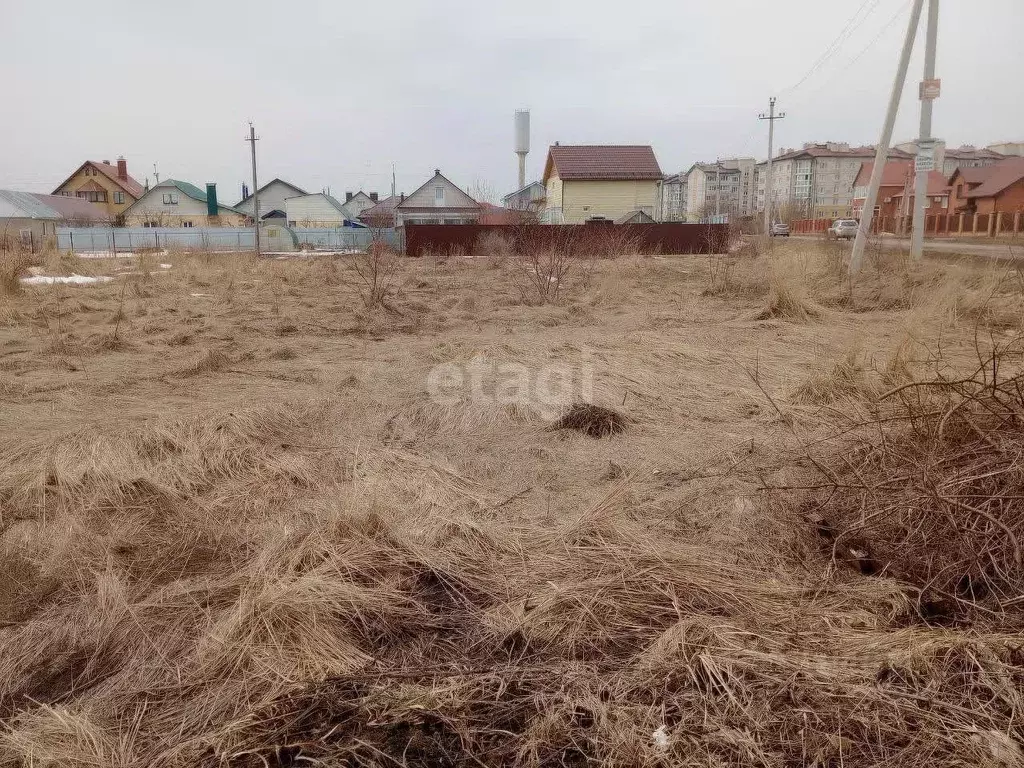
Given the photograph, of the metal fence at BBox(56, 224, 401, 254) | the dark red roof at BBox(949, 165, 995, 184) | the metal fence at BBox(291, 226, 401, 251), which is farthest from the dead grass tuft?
the dark red roof at BBox(949, 165, 995, 184)

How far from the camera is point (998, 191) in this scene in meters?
44.2

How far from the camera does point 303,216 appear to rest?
5775cm

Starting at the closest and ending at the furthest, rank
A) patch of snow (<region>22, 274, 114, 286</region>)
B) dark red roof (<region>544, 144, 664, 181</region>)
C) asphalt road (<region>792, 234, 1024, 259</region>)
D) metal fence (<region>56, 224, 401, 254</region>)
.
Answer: patch of snow (<region>22, 274, 114, 286</region>) → asphalt road (<region>792, 234, 1024, 259</region>) → metal fence (<region>56, 224, 401, 254</region>) → dark red roof (<region>544, 144, 664, 181</region>)

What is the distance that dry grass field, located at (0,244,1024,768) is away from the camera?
1938 millimetres

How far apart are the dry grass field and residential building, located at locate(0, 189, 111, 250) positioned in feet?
152

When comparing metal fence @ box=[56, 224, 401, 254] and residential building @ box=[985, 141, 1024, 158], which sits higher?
residential building @ box=[985, 141, 1024, 158]

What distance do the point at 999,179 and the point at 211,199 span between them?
56323mm

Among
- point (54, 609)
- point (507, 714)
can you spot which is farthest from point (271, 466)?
point (507, 714)

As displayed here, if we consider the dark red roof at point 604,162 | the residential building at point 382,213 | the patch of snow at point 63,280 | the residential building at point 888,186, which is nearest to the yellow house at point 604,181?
the dark red roof at point 604,162

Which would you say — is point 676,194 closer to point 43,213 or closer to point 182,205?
point 182,205

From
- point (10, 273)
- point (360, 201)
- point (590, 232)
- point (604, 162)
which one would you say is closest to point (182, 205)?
point (360, 201)

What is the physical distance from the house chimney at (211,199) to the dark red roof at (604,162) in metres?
30.8

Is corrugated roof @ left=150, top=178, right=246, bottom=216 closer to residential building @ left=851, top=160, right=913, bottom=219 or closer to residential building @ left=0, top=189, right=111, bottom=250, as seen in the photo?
residential building @ left=0, top=189, right=111, bottom=250

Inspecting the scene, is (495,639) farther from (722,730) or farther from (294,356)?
(294,356)
